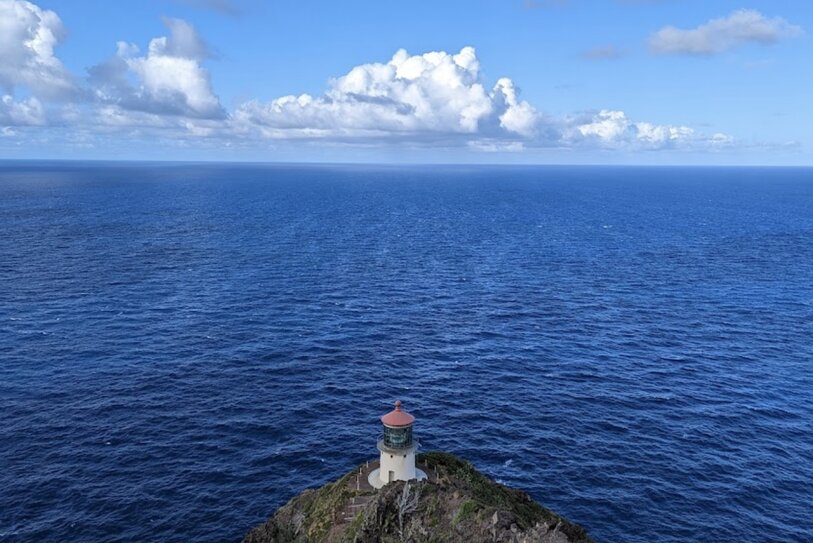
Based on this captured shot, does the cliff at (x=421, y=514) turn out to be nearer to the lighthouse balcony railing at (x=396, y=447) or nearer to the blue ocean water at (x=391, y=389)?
the lighthouse balcony railing at (x=396, y=447)

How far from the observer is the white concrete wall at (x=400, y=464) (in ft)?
168

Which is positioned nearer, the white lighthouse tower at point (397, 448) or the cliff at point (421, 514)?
the cliff at point (421, 514)

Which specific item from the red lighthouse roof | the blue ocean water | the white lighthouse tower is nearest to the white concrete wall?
the white lighthouse tower

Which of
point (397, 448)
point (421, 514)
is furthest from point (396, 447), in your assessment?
point (421, 514)

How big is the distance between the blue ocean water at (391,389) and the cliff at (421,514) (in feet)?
28.4

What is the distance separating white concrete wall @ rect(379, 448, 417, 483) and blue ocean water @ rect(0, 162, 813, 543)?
16.3m

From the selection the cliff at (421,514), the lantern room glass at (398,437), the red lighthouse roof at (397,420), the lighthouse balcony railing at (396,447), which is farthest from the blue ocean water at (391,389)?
the red lighthouse roof at (397,420)

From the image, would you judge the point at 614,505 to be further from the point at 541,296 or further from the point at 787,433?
the point at 541,296

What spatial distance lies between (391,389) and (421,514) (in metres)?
39.2

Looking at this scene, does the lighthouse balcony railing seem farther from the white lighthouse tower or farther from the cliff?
the cliff

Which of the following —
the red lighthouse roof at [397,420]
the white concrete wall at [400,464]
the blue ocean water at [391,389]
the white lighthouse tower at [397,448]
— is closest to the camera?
the red lighthouse roof at [397,420]

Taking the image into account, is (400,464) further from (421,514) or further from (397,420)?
(421,514)

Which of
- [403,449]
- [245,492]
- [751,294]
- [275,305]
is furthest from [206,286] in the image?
[751,294]

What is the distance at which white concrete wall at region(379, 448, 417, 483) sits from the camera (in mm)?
51344
